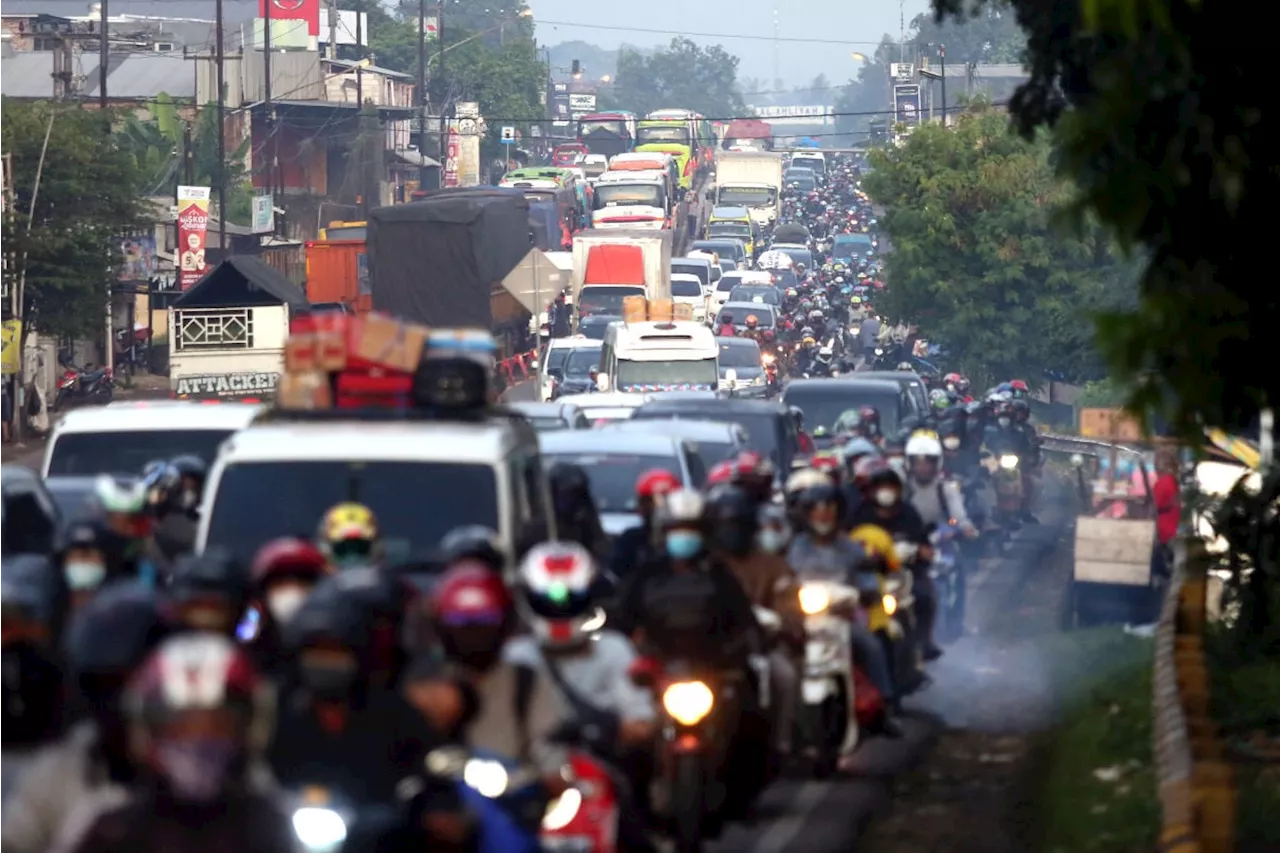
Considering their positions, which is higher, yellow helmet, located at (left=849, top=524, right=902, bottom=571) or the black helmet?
the black helmet

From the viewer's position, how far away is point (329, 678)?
232 inches

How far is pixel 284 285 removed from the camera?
40.4 m

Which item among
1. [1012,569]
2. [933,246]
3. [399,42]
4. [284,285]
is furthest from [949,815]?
[399,42]

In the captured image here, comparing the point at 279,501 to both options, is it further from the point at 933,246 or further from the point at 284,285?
the point at 933,246

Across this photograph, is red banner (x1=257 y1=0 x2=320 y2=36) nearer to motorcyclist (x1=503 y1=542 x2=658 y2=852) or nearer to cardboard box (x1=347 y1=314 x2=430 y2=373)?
cardboard box (x1=347 y1=314 x2=430 y2=373)

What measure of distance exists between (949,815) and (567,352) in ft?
83.8

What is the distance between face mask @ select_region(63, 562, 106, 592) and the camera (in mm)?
8773

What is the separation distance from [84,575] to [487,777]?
338 centimetres

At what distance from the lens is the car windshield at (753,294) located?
185 ft

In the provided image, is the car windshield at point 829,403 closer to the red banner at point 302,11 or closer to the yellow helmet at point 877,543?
the yellow helmet at point 877,543

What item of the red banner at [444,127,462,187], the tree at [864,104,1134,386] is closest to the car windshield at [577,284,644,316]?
the tree at [864,104,1134,386]

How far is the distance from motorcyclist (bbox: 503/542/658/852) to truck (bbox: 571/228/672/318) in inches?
1607

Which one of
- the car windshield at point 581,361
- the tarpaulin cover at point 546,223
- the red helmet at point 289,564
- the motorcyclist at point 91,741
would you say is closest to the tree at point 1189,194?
the motorcyclist at point 91,741

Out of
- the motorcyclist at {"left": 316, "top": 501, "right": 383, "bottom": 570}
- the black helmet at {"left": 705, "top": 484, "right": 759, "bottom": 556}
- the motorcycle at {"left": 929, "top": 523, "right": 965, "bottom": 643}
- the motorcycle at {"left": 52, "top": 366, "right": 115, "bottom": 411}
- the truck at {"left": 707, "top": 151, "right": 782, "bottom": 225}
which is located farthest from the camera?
the truck at {"left": 707, "top": 151, "right": 782, "bottom": 225}
